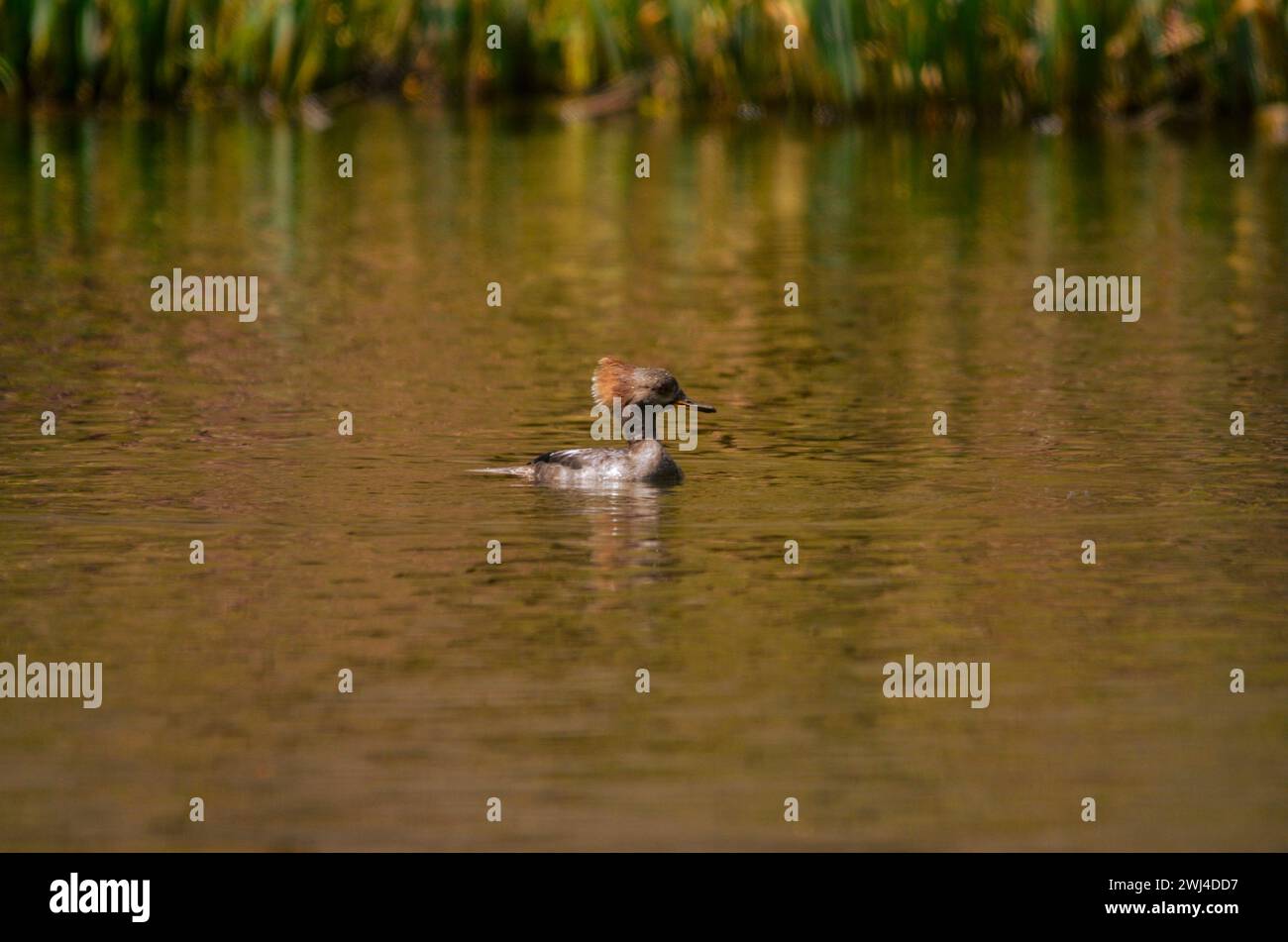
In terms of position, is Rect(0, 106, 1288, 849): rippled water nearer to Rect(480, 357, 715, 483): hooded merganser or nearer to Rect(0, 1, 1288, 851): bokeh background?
Rect(0, 1, 1288, 851): bokeh background

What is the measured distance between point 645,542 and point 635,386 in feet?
5.32

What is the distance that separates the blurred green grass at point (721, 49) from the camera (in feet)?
98.8

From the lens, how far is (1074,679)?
949 centimetres

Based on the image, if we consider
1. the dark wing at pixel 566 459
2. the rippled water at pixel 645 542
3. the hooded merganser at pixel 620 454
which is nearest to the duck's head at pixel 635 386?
the hooded merganser at pixel 620 454

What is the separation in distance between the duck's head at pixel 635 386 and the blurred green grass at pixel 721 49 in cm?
1697

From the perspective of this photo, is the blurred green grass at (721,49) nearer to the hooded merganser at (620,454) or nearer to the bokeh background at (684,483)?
the bokeh background at (684,483)

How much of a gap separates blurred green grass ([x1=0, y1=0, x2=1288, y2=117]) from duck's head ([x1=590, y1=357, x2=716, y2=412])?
16974mm

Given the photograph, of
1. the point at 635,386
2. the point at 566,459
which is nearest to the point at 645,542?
the point at 566,459

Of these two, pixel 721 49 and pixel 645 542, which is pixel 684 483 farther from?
pixel 721 49

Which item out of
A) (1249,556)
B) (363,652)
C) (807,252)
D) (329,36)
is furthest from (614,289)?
(329,36)

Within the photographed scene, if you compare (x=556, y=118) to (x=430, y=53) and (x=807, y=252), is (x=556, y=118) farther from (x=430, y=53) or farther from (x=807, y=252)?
(x=807, y=252)

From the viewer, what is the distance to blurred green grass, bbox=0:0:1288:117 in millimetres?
30125

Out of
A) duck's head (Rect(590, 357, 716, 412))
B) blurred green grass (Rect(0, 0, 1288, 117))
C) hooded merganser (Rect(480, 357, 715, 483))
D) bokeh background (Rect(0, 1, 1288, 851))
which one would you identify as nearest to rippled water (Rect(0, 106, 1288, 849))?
bokeh background (Rect(0, 1, 1288, 851))

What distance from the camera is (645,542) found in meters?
11.9
